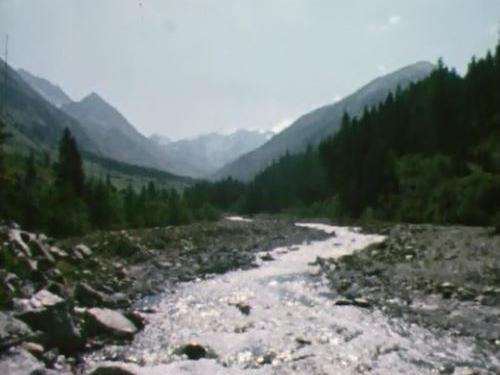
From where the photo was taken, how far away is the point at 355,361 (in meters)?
15.1

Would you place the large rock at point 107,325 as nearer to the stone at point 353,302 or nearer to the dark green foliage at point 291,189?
the stone at point 353,302

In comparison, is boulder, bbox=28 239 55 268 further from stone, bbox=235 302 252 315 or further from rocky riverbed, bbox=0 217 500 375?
stone, bbox=235 302 252 315

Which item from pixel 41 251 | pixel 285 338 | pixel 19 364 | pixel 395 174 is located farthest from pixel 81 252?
pixel 395 174

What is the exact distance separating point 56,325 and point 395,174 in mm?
71368

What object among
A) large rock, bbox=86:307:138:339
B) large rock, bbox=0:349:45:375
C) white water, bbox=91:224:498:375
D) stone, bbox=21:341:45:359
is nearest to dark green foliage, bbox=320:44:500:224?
white water, bbox=91:224:498:375

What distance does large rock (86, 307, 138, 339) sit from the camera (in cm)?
1734

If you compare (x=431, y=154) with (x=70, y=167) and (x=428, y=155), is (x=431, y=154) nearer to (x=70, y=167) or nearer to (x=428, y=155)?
(x=428, y=155)

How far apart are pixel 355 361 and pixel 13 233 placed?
1915cm

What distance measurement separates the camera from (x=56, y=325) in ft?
52.0

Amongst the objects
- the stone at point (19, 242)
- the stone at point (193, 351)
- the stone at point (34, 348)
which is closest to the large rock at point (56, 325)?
the stone at point (34, 348)

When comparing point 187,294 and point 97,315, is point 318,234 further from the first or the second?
point 97,315

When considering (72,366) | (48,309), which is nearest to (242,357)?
(72,366)

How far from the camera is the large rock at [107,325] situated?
1734cm

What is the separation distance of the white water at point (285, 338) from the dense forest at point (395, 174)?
24200 mm
